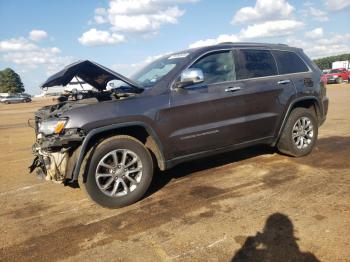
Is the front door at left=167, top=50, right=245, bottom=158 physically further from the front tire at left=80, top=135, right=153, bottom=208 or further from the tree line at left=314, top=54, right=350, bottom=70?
the tree line at left=314, top=54, right=350, bottom=70

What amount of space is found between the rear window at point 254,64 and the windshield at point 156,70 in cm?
85

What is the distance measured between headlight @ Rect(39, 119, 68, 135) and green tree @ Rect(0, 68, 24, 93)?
11860cm

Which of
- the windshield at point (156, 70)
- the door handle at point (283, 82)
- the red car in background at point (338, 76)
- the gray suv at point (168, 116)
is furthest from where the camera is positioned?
the red car in background at point (338, 76)

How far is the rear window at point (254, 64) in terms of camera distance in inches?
214

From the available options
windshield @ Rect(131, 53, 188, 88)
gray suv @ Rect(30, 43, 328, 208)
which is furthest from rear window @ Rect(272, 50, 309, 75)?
windshield @ Rect(131, 53, 188, 88)

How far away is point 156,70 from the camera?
17.8 ft

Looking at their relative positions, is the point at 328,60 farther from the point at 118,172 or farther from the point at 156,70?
the point at 118,172

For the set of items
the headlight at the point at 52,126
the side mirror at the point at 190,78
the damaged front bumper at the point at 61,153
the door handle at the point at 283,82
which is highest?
the side mirror at the point at 190,78

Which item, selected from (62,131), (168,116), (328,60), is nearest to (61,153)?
(62,131)

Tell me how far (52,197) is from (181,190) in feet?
5.90

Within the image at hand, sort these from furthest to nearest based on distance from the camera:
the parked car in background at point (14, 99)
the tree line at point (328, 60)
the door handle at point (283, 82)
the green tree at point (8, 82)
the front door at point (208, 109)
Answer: the green tree at point (8, 82) < the tree line at point (328, 60) < the parked car in background at point (14, 99) < the door handle at point (283, 82) < the front door at point (208, 109)

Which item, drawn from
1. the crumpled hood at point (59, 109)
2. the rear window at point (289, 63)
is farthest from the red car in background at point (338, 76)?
the crumpled hood at point (59, 109)

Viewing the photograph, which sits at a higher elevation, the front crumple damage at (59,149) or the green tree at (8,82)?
the green tree at (8,82)

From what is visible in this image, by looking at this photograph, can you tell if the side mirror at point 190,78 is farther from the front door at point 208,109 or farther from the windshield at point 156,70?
the windshield at point 156,70
